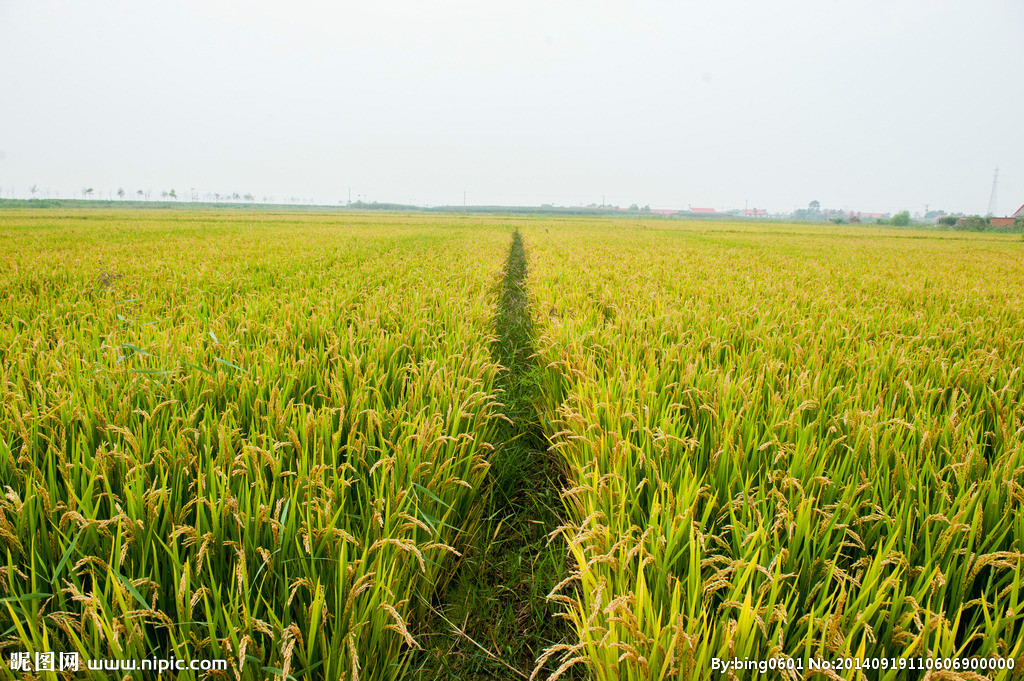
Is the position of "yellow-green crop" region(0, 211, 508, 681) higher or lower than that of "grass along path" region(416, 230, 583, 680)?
higher

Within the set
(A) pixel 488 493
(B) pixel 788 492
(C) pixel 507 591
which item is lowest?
(C) pixel 507 591

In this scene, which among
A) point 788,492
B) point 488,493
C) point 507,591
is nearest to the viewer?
point 788,492

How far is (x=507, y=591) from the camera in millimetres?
2250

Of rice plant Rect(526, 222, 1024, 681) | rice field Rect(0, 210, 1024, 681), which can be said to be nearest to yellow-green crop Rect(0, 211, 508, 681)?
rice field Rect(0, 210, 1024, 681)

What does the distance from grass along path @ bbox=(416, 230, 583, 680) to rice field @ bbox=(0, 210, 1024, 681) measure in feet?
0.24

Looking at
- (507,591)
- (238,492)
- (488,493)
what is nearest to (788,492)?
(507,591)

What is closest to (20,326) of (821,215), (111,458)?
(111,458)

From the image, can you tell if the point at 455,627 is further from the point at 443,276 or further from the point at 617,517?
the point at 443,276

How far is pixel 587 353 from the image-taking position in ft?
12.2

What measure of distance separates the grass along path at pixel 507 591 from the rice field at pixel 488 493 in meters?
0.07

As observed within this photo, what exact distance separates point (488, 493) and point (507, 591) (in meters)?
0.59

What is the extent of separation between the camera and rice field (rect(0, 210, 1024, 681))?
1179 millimetres

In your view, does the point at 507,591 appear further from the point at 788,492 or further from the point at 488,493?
the point at 788,492

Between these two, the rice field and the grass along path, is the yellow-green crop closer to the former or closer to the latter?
the rice field
